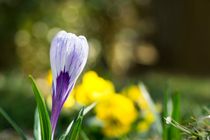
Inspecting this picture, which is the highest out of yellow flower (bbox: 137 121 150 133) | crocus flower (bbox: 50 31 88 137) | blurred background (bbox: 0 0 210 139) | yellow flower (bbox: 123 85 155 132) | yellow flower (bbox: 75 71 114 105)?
crocus flower (bbox: 50 31 88 137)

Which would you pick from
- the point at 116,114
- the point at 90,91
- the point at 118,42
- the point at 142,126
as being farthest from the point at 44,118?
the point at 118,42

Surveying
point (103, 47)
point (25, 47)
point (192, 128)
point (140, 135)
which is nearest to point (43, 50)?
point (25, 47)

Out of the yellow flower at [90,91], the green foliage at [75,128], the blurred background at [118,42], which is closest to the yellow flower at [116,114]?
the yellow flower at [90,91]

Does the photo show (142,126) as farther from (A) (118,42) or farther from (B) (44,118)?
(A) (118,42)

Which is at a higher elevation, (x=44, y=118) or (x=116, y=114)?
(x=44, y=118)

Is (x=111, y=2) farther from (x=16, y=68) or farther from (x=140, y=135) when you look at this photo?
(x=140, y=135)

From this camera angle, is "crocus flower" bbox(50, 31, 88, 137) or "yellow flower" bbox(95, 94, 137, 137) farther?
"yellow flower" bbox(95, 94, 137, 137)

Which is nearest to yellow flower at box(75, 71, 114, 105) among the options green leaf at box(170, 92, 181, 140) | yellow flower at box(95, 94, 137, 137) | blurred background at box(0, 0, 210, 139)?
yellow flower at box(95, 94, 137, 137)

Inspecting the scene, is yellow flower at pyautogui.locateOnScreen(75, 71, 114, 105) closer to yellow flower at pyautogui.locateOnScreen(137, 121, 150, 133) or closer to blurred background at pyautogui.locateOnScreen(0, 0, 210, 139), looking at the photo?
yellow flower at pyautogui.locateOnScreen(137, 121, 150, 133)
